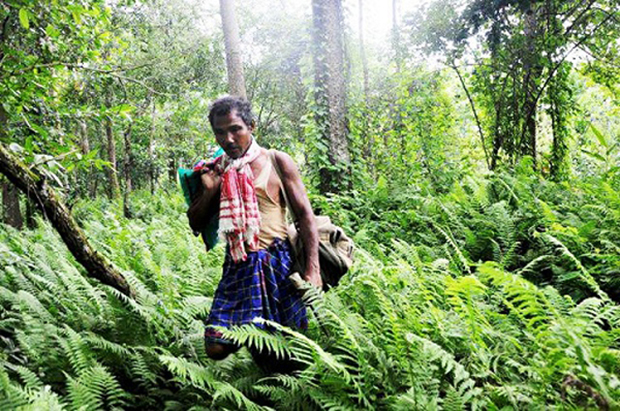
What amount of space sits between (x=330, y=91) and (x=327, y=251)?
17.4 feet

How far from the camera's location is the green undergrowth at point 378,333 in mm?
2420

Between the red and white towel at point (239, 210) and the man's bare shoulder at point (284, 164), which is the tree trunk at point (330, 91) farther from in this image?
the red and white towel at point (239, 210)

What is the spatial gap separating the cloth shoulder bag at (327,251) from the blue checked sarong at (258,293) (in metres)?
0.07

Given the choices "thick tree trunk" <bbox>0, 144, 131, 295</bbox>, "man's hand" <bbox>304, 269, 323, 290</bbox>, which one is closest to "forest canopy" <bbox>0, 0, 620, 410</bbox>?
"thick tree trunk" <bbox>0, 144, 131, 295</bbox>

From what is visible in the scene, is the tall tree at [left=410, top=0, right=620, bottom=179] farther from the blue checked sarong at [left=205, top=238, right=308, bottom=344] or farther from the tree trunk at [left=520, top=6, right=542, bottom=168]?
the blue checked sarong at [left=205, top=238, right=308, bottom=344]

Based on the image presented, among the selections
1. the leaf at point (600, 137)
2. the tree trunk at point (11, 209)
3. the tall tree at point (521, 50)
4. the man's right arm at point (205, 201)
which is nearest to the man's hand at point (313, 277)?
the man's right arm at point (205, 201)

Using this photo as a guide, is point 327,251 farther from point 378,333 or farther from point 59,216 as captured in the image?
point 59,216

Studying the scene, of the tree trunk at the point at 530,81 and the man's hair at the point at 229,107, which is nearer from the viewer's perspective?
the man's hair at the point at 229,107

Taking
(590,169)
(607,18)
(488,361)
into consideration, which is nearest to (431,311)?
(488,361)

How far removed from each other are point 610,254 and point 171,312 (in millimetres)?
3898

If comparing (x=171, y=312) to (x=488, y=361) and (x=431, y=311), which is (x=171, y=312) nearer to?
(x=431, y=311)

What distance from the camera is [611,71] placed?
7.32m

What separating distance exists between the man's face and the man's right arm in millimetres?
184

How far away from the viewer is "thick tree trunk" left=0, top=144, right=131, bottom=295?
2.67 meters
